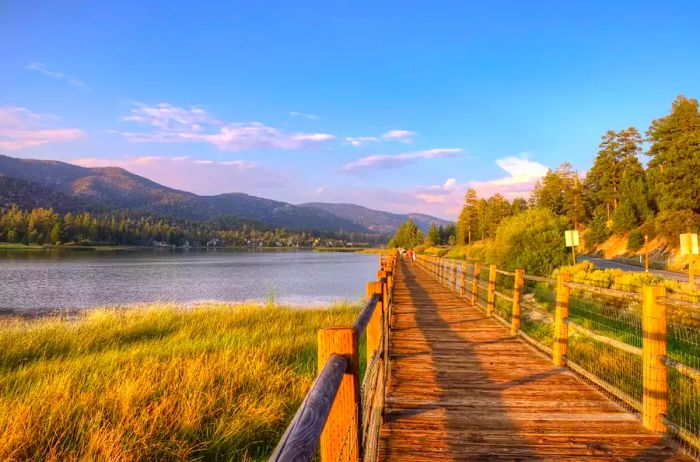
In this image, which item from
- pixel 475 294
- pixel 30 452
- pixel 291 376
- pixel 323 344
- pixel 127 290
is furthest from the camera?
pixel 127 290

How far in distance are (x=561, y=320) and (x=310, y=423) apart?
6.39m

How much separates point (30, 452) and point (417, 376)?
467cm

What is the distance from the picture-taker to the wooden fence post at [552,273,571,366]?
261 inches

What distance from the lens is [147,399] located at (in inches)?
228

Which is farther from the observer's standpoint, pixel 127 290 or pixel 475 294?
pixel 127 290

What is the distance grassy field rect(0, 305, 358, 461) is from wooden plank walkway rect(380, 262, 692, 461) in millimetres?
1593

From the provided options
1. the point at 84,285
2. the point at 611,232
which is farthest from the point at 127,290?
the point at 611,232

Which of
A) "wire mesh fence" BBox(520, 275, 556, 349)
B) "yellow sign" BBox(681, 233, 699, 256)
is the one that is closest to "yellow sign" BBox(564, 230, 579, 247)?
"wire mesh fence" BBox(520, 275, 556, 349)

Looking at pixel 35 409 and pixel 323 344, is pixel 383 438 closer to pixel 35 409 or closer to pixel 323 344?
pixel 323 344

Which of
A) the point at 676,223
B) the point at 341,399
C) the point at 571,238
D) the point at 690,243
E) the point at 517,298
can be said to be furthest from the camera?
the point at 676,223

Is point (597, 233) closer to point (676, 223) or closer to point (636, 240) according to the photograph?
point (636, 240)

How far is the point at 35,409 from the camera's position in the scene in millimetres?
5121

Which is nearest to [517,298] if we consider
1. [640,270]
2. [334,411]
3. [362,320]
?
[362,320]

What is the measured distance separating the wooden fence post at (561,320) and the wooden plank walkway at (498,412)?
226 millimetres
